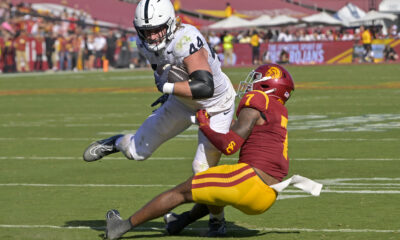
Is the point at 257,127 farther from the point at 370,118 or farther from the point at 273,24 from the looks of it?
the point at 273,24

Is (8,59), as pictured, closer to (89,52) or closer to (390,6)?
(89,52)

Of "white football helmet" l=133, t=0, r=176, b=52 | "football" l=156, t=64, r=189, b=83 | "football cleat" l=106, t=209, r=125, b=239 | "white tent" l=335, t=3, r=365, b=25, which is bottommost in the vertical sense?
"white tent" l=335, t=3, r=365, b=25

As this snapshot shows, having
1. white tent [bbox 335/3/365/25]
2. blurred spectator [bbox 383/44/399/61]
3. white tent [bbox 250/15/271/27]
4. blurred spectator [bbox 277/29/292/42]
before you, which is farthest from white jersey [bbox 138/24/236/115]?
white tent [bbox 335/3/365/25]

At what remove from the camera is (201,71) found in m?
7.29

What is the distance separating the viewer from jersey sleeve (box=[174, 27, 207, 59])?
7.40 meters

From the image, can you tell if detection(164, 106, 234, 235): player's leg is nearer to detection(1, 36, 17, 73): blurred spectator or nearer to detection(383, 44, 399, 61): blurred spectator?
detection(1, 36, 17, 73): blurred spectator

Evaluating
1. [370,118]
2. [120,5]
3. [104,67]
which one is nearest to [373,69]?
[104,67]

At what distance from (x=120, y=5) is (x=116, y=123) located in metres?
47.8

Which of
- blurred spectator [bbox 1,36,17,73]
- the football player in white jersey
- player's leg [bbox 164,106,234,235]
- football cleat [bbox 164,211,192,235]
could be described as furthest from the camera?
blurred spectator [bbox 1,36,17,73]

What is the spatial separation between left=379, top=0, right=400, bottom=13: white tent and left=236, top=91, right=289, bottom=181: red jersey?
52.4 meters

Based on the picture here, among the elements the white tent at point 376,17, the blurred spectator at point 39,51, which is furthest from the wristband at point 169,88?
the white tent at point 376,17

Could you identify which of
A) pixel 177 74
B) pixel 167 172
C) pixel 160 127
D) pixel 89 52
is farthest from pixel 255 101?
pixel 89 52

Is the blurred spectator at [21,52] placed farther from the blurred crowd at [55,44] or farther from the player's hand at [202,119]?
the player's hand at [202,119]

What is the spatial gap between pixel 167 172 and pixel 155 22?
154 inches
